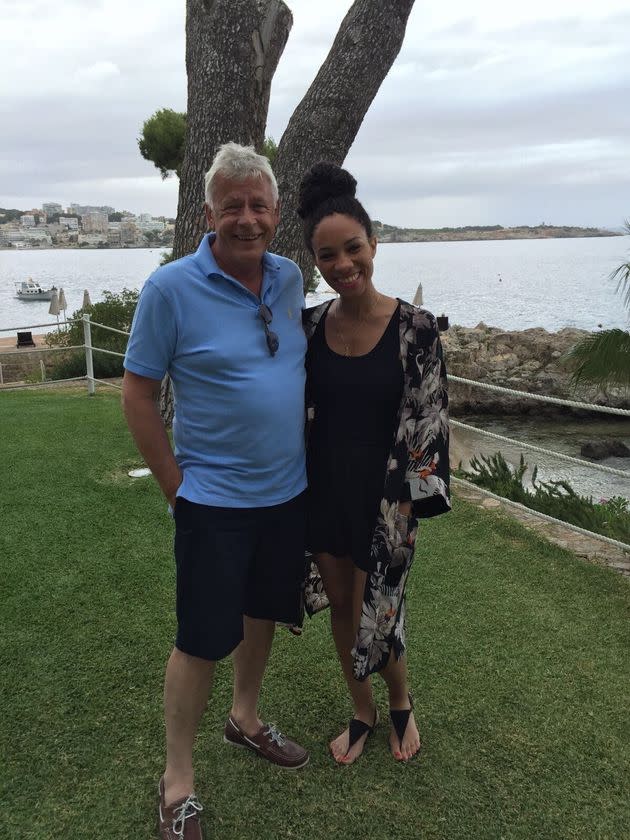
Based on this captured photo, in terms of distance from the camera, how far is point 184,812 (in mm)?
1822

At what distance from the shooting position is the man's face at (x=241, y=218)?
5.58 feet

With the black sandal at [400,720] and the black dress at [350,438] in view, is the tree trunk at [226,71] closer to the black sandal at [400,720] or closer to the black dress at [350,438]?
the black dress at [350,438]

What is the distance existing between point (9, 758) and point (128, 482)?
2.66 m

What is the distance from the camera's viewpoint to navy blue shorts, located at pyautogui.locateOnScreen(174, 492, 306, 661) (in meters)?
1.72

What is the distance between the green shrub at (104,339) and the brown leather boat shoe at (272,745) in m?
8.76

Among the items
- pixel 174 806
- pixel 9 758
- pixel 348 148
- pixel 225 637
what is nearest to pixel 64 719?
pixel 9 758

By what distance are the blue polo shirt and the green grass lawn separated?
95 cm

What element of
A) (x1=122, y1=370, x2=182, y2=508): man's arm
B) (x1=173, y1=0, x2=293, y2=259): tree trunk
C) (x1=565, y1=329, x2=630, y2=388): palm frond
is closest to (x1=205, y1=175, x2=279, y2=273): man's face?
(x1=122, y1=370, x2=182, y2=508): man's arm

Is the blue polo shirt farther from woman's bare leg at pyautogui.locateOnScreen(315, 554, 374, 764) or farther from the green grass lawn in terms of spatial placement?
the green grass lawn

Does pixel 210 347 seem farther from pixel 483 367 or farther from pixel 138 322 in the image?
pixel 483 367

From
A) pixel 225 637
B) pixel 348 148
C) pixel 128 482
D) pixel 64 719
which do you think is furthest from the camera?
pixel 348 148

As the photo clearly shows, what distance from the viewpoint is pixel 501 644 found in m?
2.75

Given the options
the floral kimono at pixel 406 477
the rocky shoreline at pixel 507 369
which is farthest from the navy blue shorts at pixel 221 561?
the rocky shoreline at pixel 507 369

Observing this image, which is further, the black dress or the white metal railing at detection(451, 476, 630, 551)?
the white metal railing at detection(451, 476, 630, 551)
